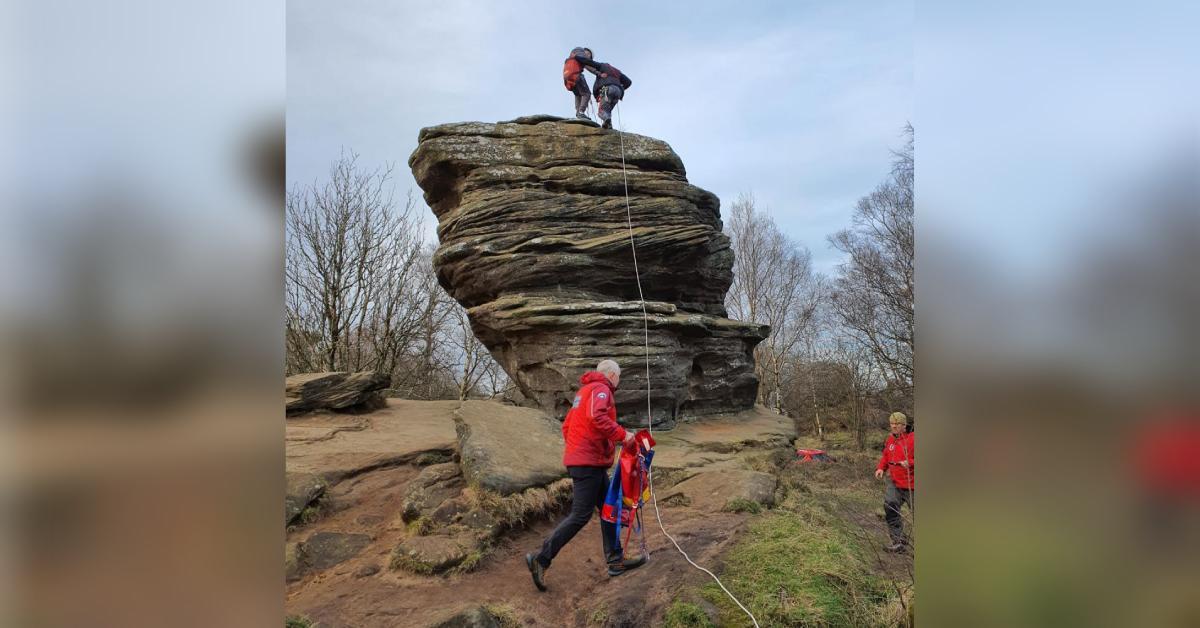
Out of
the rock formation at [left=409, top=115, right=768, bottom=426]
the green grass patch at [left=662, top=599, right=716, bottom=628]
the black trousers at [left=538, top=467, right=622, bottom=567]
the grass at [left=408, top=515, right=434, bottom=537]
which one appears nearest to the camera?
the green grass patch at [left=662, top=599, right=716, bottom=628]

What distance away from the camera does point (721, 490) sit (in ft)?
23.7

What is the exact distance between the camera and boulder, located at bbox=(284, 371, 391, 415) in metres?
9.90

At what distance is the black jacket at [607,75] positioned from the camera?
40.8 feet

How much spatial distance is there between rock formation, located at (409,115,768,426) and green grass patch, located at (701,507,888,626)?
5.53m

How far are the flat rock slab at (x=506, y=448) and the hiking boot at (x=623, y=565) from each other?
5.35 feet

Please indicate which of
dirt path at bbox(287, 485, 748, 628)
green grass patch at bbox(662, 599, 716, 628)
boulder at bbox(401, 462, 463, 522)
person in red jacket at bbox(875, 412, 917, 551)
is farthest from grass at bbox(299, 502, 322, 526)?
person in red jacket at bbox(875, 412, 917, 551)

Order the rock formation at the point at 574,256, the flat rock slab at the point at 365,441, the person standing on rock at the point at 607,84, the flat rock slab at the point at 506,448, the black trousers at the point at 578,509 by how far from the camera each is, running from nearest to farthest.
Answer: the black trousers at the point at 578,509
the flat rock slab at the point at 506,448
the flat rock slab at the point at 365,441
the rock formation at the point at 574,256
the person standing on rock at the point at 607,84

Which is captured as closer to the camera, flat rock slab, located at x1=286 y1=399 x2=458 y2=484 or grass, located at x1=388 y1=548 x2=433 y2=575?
grass, located at x1=388 y1=548 x2=433 y2=575

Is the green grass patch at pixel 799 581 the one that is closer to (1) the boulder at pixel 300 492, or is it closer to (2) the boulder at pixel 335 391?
(1) the boulder at pixel 300 492

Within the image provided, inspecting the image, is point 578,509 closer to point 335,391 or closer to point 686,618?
point 686,618

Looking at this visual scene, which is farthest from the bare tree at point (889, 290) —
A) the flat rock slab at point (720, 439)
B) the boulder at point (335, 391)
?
the boulder at point (335, 391)

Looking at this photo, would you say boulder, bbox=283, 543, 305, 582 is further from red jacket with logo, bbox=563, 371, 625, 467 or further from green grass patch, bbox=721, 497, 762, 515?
green grass patch, bbox=721, 497, 762, 515
